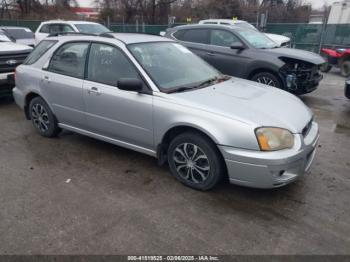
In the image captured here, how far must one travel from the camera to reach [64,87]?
444cm

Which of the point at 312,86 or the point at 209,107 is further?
A: the point at 312,86

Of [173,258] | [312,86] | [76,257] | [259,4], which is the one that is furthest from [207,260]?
[259,4]

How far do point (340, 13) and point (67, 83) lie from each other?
17.4m

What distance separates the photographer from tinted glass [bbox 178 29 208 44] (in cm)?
803

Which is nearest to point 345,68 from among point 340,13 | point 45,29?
point 340,13

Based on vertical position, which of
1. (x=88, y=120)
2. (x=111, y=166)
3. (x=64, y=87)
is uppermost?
(x=64, y=87)

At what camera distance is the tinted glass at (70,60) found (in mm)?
4329

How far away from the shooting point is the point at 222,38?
25.6ft

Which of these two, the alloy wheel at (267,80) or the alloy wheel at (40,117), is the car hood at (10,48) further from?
the alloy wheel at (267,80)

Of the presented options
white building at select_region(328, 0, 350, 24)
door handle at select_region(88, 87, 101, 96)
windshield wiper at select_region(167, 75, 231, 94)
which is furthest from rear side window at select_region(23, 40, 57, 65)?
white building at select_region(328, 0, 350, 24)

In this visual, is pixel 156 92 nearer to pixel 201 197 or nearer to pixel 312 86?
pixel 201 197

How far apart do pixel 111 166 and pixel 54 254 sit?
5.42 ft

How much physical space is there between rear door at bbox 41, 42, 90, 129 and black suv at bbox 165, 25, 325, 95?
4.08 metres

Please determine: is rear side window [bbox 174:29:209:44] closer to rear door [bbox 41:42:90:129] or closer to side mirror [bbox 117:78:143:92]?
rear door [bbox 41:42:90:129]
